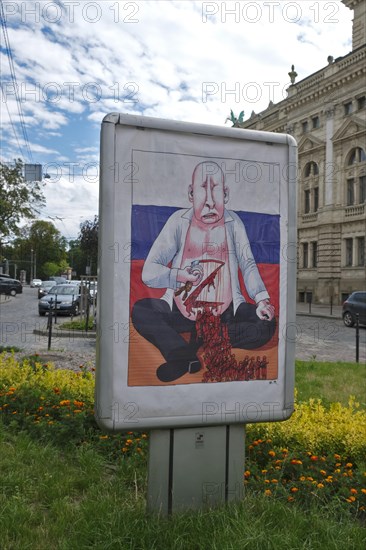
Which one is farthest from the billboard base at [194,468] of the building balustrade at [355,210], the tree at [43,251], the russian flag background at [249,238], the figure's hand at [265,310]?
the tree at [43,251]

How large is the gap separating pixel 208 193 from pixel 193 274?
19.6 inches

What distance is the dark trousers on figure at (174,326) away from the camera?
304 centimetres

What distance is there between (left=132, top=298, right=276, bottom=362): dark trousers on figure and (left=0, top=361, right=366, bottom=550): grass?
36.7 inches

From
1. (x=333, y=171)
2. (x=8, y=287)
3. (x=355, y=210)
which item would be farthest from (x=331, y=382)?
(x=8, y=287)

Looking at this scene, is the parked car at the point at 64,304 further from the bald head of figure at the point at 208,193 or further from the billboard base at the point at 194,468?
the bald head of figure at the point at 208,193

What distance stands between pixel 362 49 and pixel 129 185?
118ft

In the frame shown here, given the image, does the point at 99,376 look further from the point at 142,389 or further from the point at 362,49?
the point at 362,49

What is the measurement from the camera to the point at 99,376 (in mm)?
2959

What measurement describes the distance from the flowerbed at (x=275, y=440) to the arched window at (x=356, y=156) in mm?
33180

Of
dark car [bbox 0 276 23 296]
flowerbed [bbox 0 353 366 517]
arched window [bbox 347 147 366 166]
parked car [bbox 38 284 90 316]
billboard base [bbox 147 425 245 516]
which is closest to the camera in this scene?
billboard base [bbox 147 425 245 516]

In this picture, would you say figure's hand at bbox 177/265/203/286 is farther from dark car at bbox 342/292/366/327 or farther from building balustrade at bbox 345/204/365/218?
building balustrade at bbox 345/204/365/218

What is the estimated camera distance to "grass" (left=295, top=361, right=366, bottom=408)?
268 inches

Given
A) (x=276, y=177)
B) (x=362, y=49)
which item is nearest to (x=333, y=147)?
(x=362, y=49)

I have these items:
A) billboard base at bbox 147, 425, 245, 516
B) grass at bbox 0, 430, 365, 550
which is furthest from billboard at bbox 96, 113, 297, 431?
grass at bbox 0, 430, 365, 550
